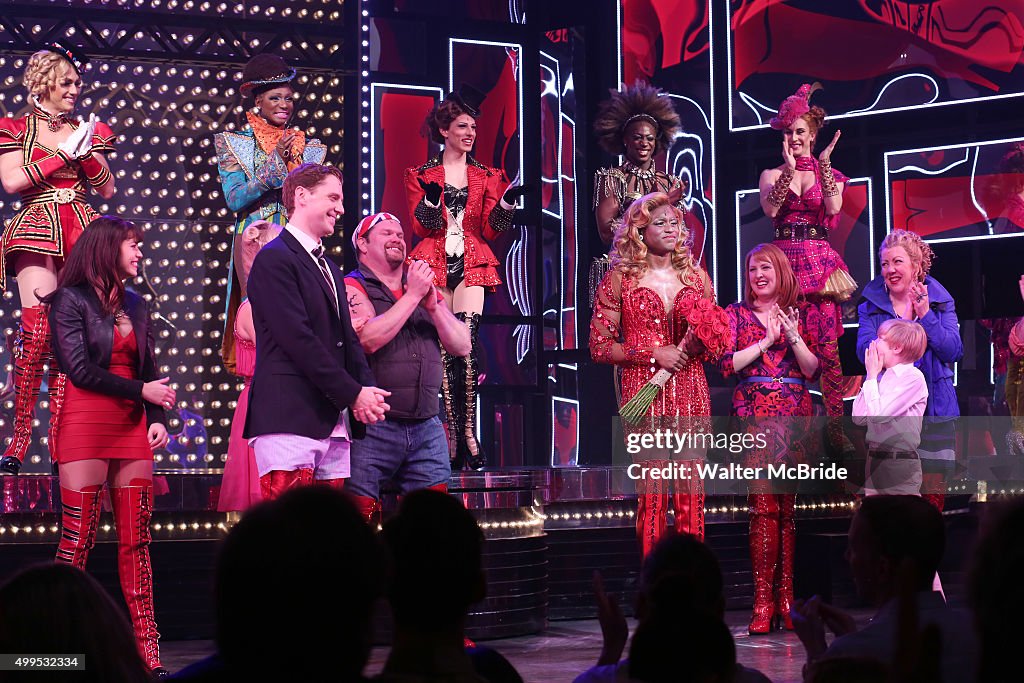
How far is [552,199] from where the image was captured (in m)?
8.70

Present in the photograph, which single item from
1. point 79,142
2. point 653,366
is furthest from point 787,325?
point 79,142

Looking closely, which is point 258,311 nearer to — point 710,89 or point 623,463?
point 623,463

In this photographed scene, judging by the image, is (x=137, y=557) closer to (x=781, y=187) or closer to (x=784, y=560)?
(x=784, y=560)

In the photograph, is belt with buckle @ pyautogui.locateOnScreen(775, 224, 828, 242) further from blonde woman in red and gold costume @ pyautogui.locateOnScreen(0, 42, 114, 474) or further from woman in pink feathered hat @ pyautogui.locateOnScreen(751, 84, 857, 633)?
blonde woman in red and gold costume @ pyautogui.locateOnScreen(0, 42, 114, 474)

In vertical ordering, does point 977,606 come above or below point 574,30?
below

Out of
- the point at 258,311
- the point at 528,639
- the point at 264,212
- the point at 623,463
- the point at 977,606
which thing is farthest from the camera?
the point at 264,212

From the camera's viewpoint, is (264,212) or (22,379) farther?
(264,212)

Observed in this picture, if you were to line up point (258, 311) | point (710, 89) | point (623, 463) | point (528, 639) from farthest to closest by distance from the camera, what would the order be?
point (710, 89)
point (623, 463)
point (528, 639)
point (258, 311)

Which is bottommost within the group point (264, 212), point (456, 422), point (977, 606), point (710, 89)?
point (977, 606)

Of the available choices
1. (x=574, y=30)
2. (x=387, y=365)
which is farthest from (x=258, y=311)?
(x=574, y=30)

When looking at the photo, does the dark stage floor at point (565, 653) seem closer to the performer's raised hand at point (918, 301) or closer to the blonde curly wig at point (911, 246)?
the performer's raised hand at point (918, 301)

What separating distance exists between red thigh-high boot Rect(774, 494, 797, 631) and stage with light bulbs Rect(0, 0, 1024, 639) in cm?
72

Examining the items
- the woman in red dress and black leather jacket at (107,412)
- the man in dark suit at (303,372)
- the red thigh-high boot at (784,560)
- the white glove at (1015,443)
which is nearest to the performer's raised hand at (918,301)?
the red thigh-high boot at (784,560)

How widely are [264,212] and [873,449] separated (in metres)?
3.17
